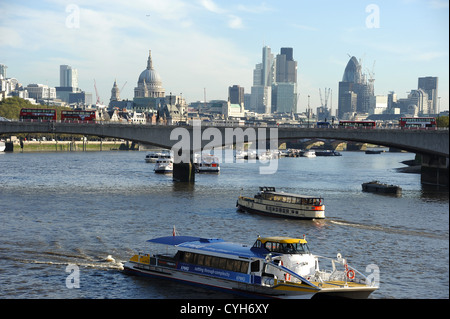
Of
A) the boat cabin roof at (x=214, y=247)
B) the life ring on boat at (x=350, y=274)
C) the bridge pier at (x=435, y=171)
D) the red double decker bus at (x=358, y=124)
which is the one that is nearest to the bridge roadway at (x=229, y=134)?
the red double decker bus at (x=358, y=124)

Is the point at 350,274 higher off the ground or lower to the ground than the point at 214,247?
lower

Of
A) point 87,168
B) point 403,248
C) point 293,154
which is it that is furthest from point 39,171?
point 293,154

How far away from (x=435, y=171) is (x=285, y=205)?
4140cm

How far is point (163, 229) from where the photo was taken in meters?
48.3

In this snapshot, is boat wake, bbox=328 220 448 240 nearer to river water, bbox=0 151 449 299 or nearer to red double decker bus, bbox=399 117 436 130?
→ river water, bbox=0 151 449 299

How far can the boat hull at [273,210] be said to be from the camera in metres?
55.9

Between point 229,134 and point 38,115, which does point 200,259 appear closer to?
point 229,134

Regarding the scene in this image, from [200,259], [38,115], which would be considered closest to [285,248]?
[200,259]

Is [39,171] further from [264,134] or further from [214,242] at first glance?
[214,242]

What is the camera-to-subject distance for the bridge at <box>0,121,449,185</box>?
84000 mm

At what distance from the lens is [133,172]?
105625mm

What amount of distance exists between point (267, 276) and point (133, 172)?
248ft

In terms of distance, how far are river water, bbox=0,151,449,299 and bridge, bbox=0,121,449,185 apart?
5327 mm

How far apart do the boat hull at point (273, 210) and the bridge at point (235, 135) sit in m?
27.2
